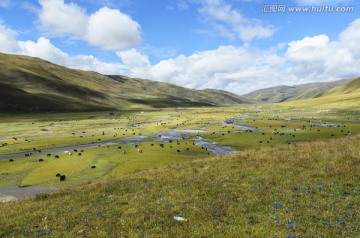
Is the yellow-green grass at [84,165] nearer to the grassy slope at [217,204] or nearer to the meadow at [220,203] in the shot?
the meadow at [220,203]

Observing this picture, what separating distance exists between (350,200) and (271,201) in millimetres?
3965

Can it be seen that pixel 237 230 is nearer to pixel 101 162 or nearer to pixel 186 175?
pixel 186 175

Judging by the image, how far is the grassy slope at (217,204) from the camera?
12.1 metres

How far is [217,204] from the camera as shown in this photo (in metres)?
15.4

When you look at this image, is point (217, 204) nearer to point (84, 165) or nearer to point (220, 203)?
point (220, 203)

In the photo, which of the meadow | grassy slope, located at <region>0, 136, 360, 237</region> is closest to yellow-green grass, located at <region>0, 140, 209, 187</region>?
the meadow

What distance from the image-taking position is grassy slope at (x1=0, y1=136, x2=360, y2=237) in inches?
478

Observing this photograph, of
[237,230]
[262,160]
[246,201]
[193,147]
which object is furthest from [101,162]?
[237,230]

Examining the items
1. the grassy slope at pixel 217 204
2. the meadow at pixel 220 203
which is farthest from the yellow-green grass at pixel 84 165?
the grassy slope at pixel 217 204

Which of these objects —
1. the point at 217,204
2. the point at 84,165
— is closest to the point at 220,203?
the point at 217,204

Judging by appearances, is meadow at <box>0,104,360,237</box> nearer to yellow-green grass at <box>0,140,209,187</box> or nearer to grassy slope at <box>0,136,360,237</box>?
grassy slope at <box>0,136,360,237</box>

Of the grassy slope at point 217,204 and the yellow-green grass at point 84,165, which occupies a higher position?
the grassy slope at point 217,204

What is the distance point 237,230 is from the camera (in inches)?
460

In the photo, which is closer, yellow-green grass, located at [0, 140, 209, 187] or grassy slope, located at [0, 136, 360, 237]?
grassy slope, located at [0, 136, 360, 237]
